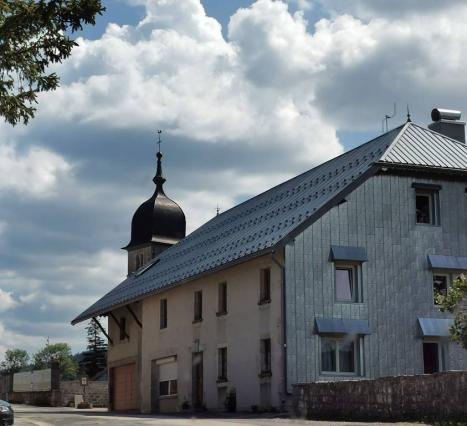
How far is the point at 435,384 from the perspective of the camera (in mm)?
21672

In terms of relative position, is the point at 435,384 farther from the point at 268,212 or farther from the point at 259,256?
the point at 268,212

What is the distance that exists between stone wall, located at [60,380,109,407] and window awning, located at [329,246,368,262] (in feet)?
90.8

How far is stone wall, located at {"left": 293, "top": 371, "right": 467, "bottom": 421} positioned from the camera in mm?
21078

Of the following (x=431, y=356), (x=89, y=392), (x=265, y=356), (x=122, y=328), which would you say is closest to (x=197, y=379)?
(x=265, y=356)

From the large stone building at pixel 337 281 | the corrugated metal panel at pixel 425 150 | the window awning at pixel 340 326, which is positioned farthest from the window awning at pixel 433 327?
the corrugated metal panel at pixel 425 150

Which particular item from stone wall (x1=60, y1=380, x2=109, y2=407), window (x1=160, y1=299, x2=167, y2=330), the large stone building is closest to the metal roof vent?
the large stone building

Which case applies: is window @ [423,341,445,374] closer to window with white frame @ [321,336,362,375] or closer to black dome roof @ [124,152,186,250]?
window with white frame @ [321,336,362,375]

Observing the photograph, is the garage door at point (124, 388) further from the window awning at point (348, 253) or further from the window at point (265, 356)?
the window awning at point (348, 253)

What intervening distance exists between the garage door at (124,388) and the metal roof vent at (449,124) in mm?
17754

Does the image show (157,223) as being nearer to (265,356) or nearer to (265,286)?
(265,286)

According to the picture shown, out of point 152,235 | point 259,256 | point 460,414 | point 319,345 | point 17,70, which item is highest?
point 152,235

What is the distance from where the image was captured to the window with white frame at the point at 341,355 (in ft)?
99.0

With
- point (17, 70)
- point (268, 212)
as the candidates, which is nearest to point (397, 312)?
point (268, 212)

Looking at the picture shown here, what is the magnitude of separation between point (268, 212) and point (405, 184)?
6215 mm
